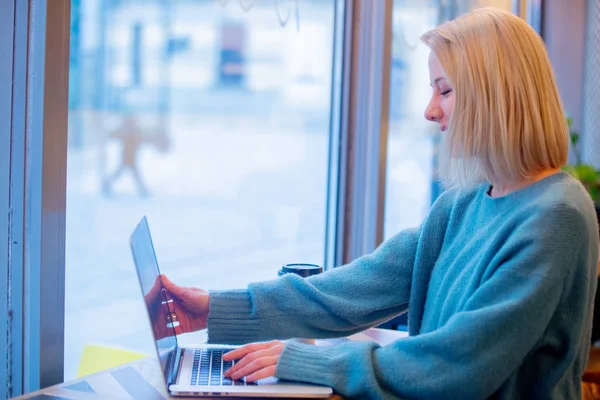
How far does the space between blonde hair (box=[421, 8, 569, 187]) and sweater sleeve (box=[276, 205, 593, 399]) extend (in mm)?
144

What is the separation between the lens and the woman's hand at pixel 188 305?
1.37 m

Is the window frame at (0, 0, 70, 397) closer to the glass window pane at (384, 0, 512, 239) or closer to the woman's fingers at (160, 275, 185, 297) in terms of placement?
the woman's fingers at (160, 275, 185, 297)

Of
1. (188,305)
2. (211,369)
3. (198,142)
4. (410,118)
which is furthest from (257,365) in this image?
(198,142)

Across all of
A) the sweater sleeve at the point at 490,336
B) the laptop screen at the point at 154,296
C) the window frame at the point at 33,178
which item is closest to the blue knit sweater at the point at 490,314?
the sweater sleeve at the point at 490,336

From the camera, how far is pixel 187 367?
129cm

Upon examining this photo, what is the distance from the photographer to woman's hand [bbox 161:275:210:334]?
137cm

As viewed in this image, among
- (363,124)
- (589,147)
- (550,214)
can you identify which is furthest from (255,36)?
(550,214)

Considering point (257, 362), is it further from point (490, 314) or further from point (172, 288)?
point (490, 314)

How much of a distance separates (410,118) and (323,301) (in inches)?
54.9

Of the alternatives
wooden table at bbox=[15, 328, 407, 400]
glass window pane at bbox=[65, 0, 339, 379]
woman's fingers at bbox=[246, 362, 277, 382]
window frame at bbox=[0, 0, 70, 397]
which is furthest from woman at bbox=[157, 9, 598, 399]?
glass window pane at bbox=[65, 0, 339, 379]

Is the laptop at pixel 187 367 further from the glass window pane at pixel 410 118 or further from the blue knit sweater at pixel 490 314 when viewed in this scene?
the glass window pane at pixel 410 118

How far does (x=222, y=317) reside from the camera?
138 centimetres

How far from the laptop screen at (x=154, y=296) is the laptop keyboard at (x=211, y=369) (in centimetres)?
4

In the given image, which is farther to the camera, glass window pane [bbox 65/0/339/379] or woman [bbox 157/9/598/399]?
glass window pane [bbox 65/0/339/379]
